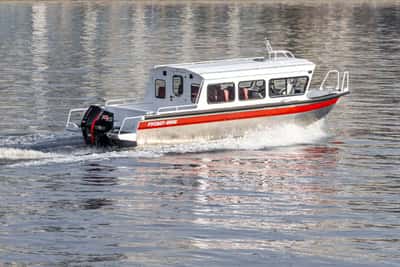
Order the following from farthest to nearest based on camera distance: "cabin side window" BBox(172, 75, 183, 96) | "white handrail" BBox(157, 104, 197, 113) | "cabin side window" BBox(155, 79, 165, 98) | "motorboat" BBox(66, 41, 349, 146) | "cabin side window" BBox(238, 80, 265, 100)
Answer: "cabin side window" BBox(155, 79, 165, 98) < "cabin side window" BBox(238, 80, 265, 100) < "cabin side window" BBox(172, 75, 183, 96) < "white handrail" BBox(157, 104, 197, 113) < "motorboat" BBox(66, 41, 349, 146)

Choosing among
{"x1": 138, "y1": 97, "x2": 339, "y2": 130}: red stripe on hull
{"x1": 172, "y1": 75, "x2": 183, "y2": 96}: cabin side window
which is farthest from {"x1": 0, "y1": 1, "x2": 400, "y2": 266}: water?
{"x1": 172, "y1": 75, "x2": 183, "y2": 96}: cabin side window

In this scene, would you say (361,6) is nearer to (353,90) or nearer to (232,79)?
(353,90)

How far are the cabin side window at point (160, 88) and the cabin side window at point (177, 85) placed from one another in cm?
52

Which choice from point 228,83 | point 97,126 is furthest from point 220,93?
point 97,126

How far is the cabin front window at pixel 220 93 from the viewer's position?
4409 cm

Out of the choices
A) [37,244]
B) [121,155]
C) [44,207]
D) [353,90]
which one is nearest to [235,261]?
[37,244]

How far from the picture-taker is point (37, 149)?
4172cm

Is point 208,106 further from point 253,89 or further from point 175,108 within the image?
point 253,89

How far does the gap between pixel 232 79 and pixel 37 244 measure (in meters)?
17.2

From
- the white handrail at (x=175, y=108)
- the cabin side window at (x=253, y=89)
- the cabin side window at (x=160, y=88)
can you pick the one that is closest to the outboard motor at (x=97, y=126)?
the white handrail at (x=175, y=108)

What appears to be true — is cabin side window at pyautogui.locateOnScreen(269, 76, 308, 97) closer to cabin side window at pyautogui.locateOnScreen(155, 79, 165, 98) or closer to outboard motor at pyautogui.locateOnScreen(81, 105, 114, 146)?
cabin side window at pyautogui.locateOnScreen(155, 79, 165, 98)

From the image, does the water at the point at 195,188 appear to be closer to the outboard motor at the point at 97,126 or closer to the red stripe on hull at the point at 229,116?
the outboard motor at the point at 97,126

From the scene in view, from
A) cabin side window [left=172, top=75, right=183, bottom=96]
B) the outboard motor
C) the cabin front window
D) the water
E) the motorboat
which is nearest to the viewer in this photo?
the water

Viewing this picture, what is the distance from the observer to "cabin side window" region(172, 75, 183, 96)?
44844 mm
